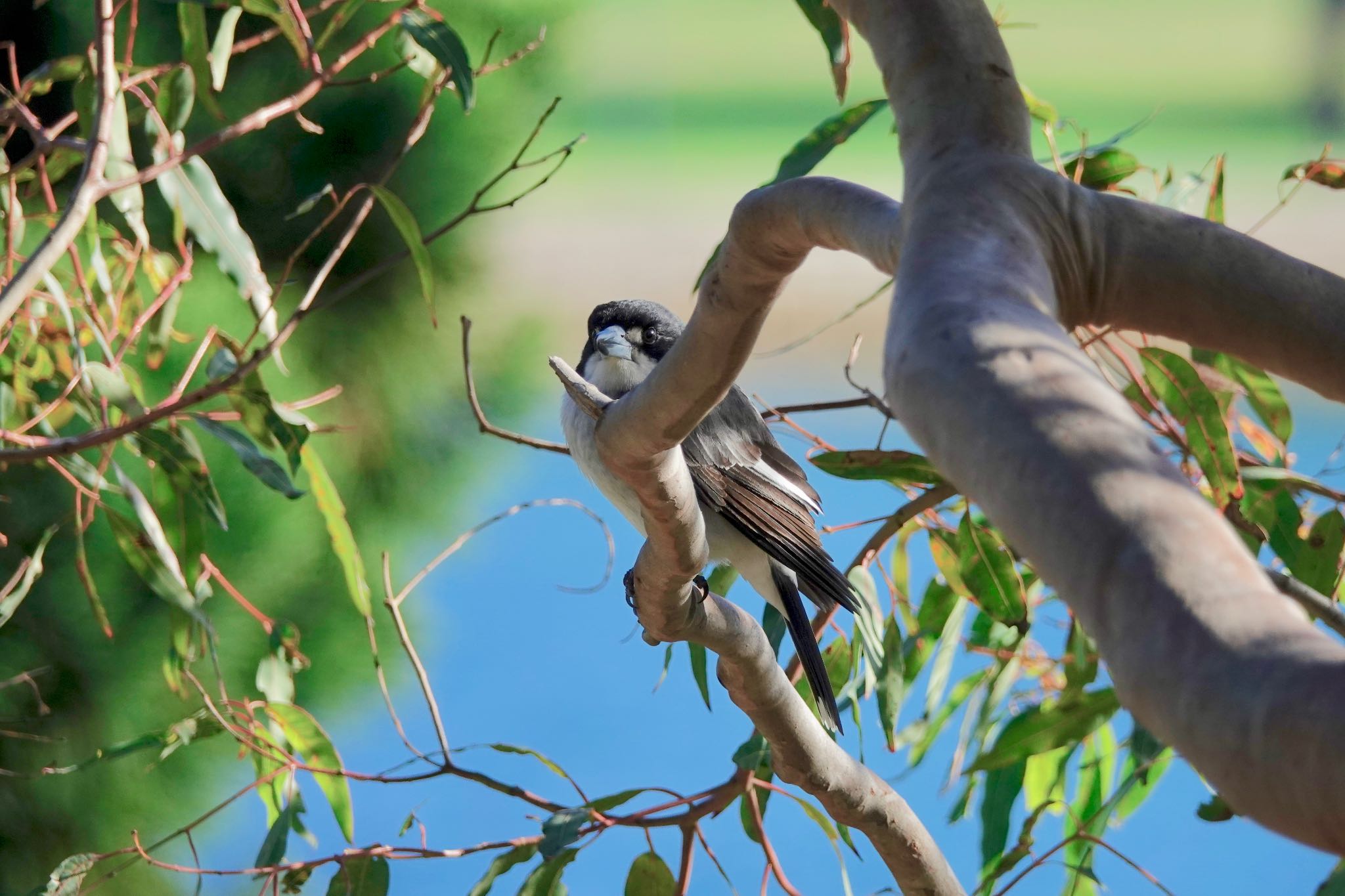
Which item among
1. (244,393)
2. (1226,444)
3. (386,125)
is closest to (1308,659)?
(1226,444)

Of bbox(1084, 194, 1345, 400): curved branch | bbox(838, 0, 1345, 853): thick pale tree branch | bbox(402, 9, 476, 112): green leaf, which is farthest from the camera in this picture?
bbox(402, 9, 476, 112): green leaf

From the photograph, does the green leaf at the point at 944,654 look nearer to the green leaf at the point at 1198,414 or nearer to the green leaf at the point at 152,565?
the green leaf at the point at 1198,414

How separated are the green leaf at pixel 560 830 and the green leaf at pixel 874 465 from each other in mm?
355

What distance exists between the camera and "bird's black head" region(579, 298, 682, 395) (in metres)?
1.44

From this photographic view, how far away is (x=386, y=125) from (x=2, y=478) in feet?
2.97

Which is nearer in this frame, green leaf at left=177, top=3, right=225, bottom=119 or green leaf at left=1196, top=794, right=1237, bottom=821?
green leaf at left=1196, top=794, right=1237, bottom=821

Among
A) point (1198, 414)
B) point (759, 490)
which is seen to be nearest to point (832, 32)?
point (1198, 414)

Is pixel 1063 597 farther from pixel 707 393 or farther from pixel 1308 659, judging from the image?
pixel 707 393

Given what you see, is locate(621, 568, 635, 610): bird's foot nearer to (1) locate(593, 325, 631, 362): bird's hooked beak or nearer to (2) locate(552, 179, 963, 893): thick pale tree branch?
(2) locate(552, 179, 963, 893): thick pale tree branch

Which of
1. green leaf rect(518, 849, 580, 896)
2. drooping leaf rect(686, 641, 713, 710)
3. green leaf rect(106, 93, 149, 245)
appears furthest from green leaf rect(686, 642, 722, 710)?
green leaf rect(106, 93, 149, 245)

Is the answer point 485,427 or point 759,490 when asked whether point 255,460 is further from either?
point 759,490

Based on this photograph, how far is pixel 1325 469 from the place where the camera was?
112 centimetres

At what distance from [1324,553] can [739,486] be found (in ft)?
1.91

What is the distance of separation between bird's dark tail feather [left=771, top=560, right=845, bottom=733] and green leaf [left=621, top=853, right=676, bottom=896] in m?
0.21
